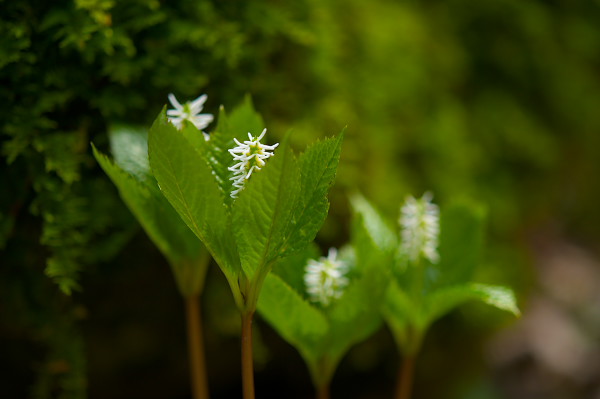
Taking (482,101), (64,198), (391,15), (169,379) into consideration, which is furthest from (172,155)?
(482,101)

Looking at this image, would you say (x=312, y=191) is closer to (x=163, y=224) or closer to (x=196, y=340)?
(x=163, y=224)

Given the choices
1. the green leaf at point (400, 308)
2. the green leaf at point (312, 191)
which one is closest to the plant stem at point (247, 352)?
the green leaf at point (312, 191)

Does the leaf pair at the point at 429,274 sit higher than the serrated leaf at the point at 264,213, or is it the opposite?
the serrated leaf at the point at 264,213

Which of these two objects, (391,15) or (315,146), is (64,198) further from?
(391,15)

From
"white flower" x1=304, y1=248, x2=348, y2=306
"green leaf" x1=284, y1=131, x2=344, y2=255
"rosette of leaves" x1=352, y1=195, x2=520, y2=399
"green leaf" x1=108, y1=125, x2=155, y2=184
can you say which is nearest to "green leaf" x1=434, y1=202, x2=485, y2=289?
"rosette of leaves" x1=352, y1=195, x2=520, y2=399

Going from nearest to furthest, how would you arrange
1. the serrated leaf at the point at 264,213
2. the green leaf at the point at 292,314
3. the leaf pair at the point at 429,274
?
the serrated leaf at the point at 264,213 → the green leaf at the point at 292,314 → the leaf pair at the point at 429,274

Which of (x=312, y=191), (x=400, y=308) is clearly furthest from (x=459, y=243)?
(x=312, y=191)

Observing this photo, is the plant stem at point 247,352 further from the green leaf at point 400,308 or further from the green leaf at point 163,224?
the green leaf at point 400,308

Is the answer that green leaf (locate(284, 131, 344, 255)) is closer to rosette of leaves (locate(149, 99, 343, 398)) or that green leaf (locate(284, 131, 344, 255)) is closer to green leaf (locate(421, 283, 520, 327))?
rosette of leaves (locate(149, 99, 343, 398))
